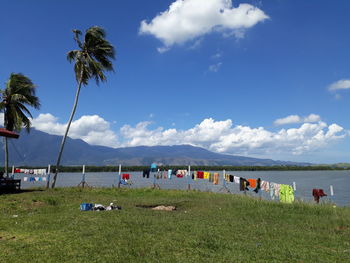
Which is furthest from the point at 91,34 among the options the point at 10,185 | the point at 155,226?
the point at 155,226

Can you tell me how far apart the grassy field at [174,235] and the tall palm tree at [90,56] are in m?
14.8

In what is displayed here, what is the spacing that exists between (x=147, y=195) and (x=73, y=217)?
34.9 ft

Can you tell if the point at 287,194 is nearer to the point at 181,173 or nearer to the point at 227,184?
the point at 181,173

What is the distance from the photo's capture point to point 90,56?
89.6ft

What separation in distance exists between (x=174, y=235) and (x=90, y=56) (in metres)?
22.1

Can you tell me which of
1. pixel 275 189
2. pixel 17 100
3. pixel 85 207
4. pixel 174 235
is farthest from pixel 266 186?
pixel 17 100

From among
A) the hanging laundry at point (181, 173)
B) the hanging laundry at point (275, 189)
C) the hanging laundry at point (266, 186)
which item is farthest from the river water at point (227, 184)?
the hanging laundry at point (266, 186)

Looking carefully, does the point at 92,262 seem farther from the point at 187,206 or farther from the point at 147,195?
the point at 147,195

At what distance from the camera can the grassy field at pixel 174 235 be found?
716 cm

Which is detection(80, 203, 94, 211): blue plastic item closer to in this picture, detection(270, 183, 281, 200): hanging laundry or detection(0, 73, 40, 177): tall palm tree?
detection(270, 183, 281, 200): hanging laundry

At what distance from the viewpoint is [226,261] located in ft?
22.1

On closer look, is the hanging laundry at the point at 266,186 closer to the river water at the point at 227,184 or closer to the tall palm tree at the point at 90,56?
the river water at the point at 227,184

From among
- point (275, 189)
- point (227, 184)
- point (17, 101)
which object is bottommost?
point (227, 184)

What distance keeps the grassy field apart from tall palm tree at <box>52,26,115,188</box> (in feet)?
48.6
